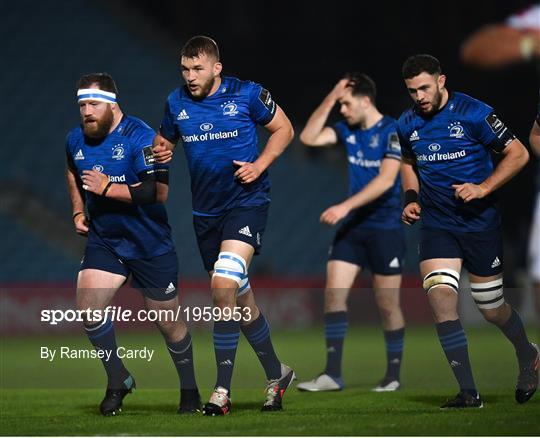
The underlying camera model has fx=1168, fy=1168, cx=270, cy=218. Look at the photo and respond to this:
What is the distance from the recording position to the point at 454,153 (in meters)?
8.08

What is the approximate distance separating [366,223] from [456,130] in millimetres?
2439

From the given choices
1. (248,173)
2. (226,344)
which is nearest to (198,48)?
(248,173)

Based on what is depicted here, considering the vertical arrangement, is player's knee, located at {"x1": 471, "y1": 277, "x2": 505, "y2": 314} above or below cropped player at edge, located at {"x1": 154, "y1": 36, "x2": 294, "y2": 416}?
below

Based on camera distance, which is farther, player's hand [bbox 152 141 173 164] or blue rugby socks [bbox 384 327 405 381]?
blue rugby socks [bbox 384 327 405 381]

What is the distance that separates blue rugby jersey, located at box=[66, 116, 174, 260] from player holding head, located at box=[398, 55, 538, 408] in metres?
1.78

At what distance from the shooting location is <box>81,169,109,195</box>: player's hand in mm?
7770

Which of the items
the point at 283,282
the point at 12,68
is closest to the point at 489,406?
the point at 283,282

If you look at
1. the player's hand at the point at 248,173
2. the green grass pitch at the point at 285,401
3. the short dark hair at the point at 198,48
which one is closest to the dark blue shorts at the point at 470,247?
the green grass pitch at the point at 285,401

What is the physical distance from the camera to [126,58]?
24.8 m

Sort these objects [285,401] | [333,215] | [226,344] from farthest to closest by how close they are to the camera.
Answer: [333,215]
[285,401]
[226,344]

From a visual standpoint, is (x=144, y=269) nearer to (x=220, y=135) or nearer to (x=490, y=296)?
(x=220, y=135)

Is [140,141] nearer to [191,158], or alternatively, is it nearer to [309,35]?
[191,158]

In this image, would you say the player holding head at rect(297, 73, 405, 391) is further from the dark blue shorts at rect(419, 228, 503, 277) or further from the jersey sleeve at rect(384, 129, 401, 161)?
the dark blue shorts at rect(419, 228, 503, 277)

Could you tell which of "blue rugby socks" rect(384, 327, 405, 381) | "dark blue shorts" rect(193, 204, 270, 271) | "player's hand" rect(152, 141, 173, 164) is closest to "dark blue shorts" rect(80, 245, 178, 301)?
"dark blue shorts" rect(193, 204, 270, 271)
